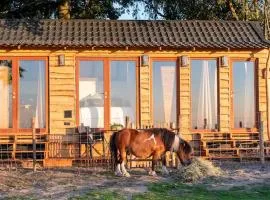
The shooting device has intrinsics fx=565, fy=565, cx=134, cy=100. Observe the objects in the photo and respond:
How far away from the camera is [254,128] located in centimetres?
1580

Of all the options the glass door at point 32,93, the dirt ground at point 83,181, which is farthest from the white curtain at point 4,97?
the dirt ground at point 83,181

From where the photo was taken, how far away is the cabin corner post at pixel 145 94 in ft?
51.1

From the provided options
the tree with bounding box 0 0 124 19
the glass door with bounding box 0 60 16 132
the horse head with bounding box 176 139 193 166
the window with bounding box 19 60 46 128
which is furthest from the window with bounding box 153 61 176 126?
the tree with bounding box 0 0 124 19

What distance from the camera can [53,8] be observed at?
932 inches

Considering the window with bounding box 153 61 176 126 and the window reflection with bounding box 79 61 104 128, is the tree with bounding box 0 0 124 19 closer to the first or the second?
the window reflection with bounding box 79 61 104 128

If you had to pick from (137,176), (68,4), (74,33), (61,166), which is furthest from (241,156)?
(68,4)

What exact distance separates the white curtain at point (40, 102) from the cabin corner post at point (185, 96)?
148 inches

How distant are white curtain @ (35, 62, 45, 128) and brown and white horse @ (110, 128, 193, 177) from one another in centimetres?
329

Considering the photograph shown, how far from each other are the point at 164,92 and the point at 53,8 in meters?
9.68

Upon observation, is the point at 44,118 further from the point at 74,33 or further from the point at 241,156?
the point at 241,156

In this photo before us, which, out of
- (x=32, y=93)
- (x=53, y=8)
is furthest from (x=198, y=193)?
(x=53, y=8)

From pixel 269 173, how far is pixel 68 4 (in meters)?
13.1

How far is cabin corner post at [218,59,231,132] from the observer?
15750 millimetres

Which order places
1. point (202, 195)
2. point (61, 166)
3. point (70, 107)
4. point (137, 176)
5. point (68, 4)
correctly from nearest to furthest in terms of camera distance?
point (202, 195) → point (137, 176) → point (61, 166) → point (70, 107) → point (68, 4)
